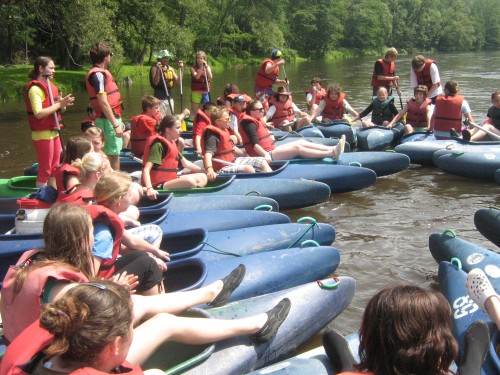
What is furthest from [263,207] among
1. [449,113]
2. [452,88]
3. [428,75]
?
[428,75]

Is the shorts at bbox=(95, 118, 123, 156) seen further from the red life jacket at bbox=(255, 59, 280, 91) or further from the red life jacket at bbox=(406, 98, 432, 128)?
the red life jacket at bbox=(406, 98, 432, 128)

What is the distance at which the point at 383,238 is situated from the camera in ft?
17.7

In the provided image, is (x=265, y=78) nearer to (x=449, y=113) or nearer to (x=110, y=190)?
(x=449, y=113)

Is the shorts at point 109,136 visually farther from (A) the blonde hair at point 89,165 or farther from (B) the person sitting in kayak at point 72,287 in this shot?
(B) the person sitting in kayak at point 72,287

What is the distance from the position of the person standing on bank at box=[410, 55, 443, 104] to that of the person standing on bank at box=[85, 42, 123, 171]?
4.95 meters

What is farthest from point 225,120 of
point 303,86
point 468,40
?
point 468,40

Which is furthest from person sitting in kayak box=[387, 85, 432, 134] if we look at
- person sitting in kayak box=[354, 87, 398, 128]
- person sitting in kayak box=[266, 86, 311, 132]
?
person sitting in kayak box=[266, 86, 311, 132]

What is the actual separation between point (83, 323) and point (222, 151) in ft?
15.0

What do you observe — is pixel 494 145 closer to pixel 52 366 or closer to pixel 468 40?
pixel 52 366

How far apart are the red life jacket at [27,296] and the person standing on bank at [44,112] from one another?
3242 mm

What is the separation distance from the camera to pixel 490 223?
180 inches

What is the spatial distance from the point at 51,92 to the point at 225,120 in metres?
1.82

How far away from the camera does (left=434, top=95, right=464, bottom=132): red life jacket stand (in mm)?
7836

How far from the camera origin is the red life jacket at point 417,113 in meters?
8.59
